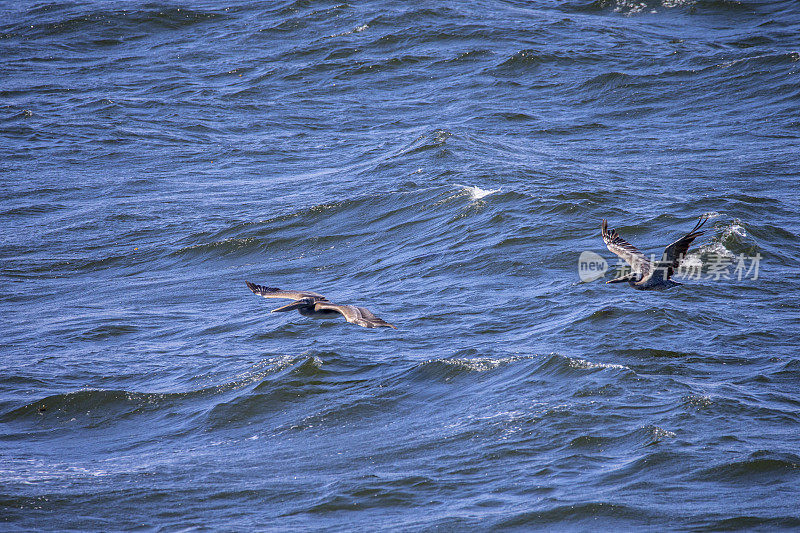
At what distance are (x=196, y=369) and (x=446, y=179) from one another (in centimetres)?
618

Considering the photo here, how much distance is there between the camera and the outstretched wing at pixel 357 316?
7.68m

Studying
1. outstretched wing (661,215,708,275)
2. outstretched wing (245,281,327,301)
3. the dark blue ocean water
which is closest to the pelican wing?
outstretched wing (661,215,708,275)

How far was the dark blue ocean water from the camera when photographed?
23.0ft

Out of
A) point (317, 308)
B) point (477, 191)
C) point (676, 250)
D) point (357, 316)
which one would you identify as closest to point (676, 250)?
point (676, 250)

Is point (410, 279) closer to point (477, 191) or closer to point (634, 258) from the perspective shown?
point (477, 191)

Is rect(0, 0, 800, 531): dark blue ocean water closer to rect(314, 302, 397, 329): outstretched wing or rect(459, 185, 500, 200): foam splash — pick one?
rect(459, 185, 500, 200): foam splash

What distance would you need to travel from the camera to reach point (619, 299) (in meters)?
9.85

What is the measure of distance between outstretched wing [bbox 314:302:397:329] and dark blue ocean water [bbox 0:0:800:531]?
2.88 ft

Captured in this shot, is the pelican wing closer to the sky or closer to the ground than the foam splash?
closer to the sky

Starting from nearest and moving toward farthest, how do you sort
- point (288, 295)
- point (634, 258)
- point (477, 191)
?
point (634, 258) → point (288, 295) → point (477, 191)

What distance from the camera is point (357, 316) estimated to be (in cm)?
791

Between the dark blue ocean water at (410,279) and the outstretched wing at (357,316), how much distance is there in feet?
2.88

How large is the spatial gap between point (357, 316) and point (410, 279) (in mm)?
3272

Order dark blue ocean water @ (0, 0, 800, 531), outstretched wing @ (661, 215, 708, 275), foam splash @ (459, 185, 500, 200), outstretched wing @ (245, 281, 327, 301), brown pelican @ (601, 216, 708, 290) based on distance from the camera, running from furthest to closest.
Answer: foam splash @ (459, 185, 500, 200) → outstretched wing @ (245, 281, 327, 301) → brown pelican @ (601, 216, 708, 290) → outstretched wing @ (661, 215, 708, 275) → dark blue ocean water @ (0, 0, 800, 531)
